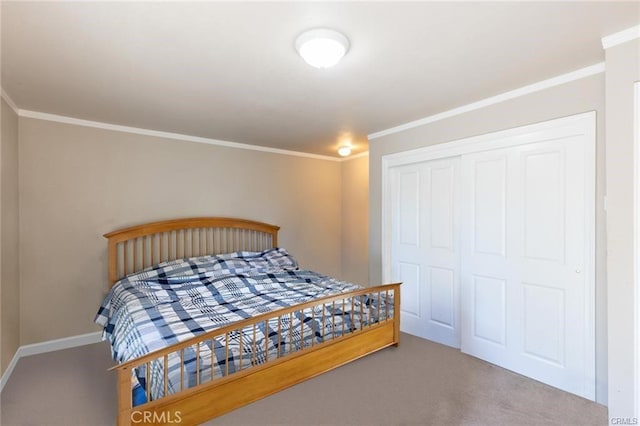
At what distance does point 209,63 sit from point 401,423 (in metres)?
2.62

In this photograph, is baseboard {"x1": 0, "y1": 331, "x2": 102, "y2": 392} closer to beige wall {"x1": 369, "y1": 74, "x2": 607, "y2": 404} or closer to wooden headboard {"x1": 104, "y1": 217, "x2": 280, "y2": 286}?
wooden headboard {"x1": 104, "y1": 217, "x2": 280, "y2": 286}

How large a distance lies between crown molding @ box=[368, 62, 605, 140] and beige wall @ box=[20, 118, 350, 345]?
86.2 inches

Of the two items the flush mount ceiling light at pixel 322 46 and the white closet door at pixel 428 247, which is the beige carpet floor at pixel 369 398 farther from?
the flush mount ceiling light at pixel 322 46

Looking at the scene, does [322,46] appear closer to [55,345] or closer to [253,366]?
[253,366]

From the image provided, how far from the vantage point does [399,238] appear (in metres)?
3.68

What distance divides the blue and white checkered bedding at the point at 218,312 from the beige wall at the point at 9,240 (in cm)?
64

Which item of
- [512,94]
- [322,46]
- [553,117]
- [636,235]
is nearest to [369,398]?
[636,235]

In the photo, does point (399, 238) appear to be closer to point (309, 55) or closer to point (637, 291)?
point (637, 291)

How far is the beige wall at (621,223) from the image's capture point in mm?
1727

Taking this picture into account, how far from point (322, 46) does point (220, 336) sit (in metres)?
1.91

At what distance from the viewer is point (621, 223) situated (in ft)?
5.78

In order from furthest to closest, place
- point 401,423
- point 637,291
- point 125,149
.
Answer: point 125,149
point 401,423
point 637,291

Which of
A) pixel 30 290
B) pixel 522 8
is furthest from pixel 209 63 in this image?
pixel 30 290

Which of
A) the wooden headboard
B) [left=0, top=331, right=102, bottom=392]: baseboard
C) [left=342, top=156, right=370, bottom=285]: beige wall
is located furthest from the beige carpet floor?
[left=342, top=156, right=370, bottom=285]: beige wall
